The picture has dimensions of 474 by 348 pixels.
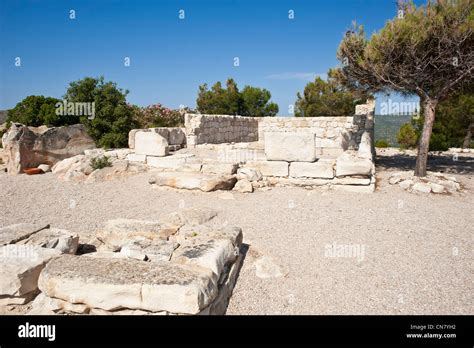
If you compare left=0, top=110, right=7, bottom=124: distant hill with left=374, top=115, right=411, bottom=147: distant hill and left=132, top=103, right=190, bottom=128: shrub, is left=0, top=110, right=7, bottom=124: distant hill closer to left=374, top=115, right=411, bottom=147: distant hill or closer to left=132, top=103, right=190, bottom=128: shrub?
left=132, top=103, right=190, bottom=128: shrub

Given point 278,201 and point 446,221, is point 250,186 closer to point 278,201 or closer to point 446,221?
point 278,201

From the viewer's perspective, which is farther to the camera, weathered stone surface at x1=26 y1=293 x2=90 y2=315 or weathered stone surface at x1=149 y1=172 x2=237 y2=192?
weathered stone surface at x1=149 y1=172 x2=237 y2=192

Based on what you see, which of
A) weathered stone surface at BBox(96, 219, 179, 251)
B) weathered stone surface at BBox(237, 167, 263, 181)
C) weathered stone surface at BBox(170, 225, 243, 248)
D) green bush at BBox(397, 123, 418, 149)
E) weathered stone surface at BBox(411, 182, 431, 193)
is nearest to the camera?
weathered stone surface at BBox(170, 225, 243, 248)

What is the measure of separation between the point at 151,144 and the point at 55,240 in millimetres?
6254

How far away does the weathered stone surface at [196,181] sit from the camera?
752cm

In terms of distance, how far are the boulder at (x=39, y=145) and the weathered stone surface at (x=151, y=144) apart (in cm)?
272

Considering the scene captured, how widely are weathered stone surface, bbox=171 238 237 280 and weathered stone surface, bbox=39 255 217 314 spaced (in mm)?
188

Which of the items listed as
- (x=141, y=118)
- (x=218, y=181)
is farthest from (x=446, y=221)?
(x=141, y=118)

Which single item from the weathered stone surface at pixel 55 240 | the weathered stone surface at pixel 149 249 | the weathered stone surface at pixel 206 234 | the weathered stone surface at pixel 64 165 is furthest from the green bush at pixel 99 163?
the weathered stone surface at pixel 149 249

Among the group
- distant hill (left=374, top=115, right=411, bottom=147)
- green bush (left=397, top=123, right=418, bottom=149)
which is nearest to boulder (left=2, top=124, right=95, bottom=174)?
distant hill (left=374, top=115, right=411, bottom=147)

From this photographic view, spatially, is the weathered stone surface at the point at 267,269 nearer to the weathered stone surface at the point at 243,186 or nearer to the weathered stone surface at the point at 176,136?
the weathered stone surface at the point at 243,186

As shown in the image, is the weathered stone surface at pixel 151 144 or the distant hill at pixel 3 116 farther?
the distant hill at pixel 3 116

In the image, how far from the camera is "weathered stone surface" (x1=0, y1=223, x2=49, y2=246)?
3.71 meters
